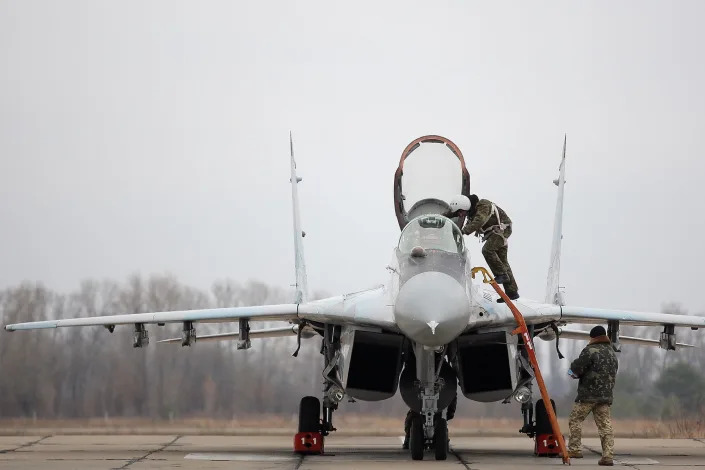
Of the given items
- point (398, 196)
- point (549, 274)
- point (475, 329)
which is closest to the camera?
point (475, 329)

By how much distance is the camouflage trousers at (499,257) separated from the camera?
43.3 ft

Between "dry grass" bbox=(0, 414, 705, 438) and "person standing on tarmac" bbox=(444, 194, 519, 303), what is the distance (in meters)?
7.21

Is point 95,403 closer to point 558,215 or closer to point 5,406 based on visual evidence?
point 5,406

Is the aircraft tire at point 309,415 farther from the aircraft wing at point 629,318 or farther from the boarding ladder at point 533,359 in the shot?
the aircraft wing at point 629,318

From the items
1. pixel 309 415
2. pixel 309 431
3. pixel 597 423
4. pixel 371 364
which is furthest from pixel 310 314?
pixel 597 423

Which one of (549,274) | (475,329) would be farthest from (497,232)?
(549,274)

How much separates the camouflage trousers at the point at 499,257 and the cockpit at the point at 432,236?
3.74ft

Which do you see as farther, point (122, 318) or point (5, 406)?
point (5, 406)

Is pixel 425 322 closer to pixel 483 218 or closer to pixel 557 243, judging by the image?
pixel 483 218

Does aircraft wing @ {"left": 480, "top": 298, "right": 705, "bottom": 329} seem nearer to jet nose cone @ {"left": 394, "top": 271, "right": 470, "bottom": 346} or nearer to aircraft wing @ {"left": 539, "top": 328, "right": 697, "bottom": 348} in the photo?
jet nose cone @ {"left": 394, "top": 271, "right": 470, "bottom": 346}

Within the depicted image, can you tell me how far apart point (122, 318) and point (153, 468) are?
371cm

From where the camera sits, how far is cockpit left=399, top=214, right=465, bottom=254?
11.9 meters

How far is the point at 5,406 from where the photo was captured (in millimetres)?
20281

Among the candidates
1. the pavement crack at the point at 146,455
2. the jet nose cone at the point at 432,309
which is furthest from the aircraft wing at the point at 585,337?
the jet nose cone at the point at 432,309
